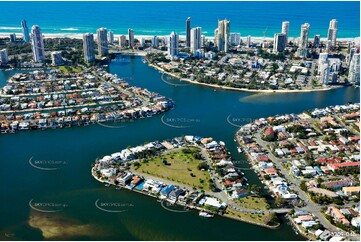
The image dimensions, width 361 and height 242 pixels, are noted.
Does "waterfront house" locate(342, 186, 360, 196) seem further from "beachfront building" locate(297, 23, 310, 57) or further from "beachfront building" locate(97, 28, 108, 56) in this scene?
"beachfront building" locate(97, 28, 108, 56)

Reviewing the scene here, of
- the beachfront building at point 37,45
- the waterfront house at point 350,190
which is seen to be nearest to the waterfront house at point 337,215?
the waterfront house at point 350,190

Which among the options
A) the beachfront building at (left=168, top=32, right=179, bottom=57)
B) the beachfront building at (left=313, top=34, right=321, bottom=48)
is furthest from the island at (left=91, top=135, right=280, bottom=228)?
the beachfront building at (left=313, top=34, right=321, bottom=48)

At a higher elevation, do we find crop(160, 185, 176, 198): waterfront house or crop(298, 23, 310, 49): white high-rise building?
crop(298, 23, 310, 49): white high-rise building

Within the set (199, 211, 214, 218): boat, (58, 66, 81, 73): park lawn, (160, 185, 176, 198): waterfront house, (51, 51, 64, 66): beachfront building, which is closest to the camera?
(199, 211, 214, 218): boat

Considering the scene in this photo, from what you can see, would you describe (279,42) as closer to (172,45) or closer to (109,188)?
(172,45)

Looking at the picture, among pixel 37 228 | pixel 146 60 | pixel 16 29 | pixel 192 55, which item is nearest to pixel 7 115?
pixel 37 228

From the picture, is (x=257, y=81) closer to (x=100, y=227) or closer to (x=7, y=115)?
(x=7, y=115)

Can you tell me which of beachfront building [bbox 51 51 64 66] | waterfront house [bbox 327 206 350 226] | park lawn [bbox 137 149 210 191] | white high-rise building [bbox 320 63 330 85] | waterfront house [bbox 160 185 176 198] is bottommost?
waterfront house [bbox 327 206 350 226]
